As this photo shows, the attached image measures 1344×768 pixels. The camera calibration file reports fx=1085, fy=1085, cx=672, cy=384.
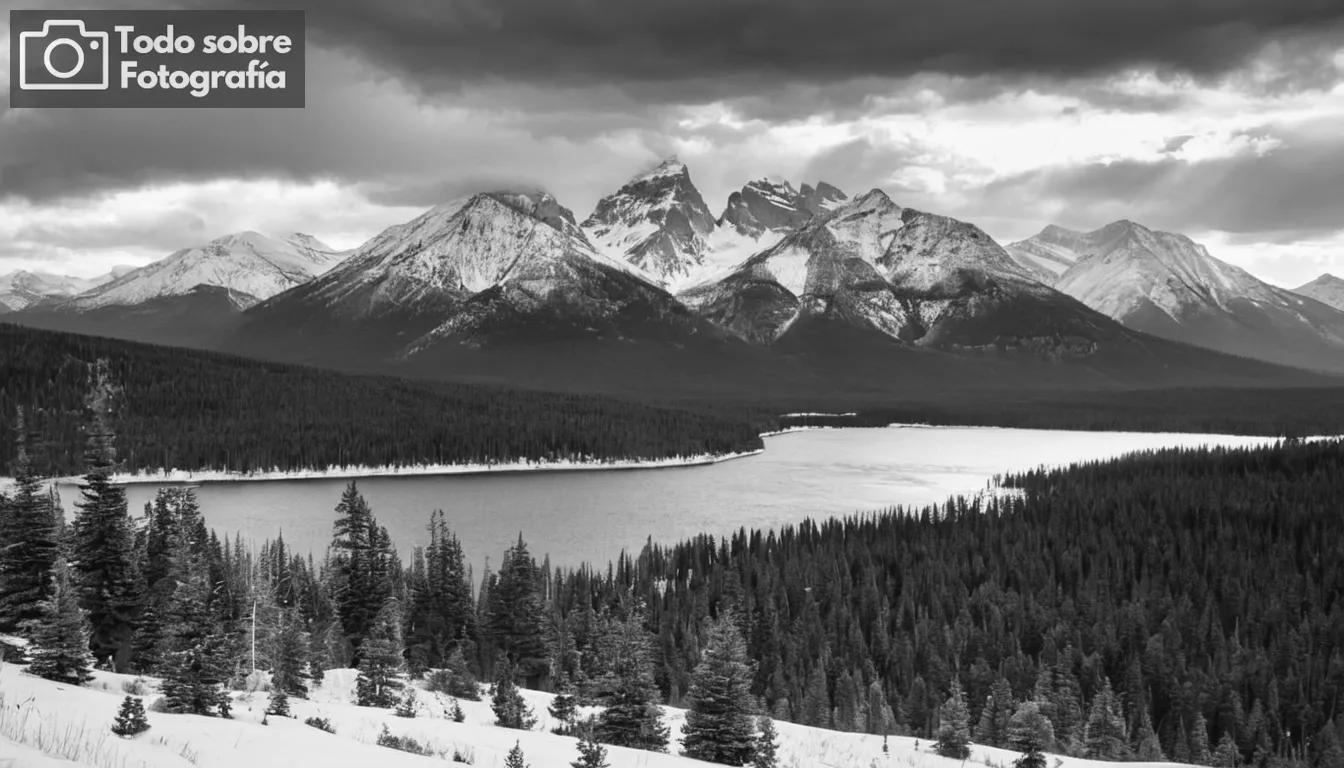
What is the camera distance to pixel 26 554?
4606 cm

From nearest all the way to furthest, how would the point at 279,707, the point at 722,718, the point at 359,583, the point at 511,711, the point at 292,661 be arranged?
the point at 279,707
the point at 722,718
the point at 511,711
the point at 292,661
the point at 359,583

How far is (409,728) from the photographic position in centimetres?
3188

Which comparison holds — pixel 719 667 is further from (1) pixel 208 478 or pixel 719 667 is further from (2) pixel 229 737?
(1) pixel 208 478

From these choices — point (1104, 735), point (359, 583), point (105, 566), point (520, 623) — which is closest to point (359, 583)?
point (359, 583)

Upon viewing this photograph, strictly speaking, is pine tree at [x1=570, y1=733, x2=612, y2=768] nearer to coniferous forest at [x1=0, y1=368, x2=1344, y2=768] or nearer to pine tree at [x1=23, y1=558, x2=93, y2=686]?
coniferous forest at [x1=0, y1=368, x2=1344, y2=768]

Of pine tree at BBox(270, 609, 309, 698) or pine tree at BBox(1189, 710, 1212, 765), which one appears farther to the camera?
pine tree at BBox(1189, 710, 1212, 765)

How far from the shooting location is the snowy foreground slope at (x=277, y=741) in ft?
67.9

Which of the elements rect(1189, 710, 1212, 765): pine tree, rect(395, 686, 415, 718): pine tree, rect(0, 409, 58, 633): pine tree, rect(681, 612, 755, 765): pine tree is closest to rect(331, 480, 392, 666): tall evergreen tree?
rect(0, 409, 58, 633): pine tree

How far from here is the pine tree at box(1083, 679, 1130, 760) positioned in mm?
56469

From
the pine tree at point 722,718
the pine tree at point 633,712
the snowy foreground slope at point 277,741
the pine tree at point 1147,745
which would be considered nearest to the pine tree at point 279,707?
the snowy foreground slope at point 277,741

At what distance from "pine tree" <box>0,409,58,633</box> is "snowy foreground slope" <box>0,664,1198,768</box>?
32.1 feet

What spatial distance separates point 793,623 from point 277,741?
61.9 metres

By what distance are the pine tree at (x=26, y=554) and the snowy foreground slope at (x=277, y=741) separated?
9.80m

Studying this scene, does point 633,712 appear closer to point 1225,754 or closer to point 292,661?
point 292,661
